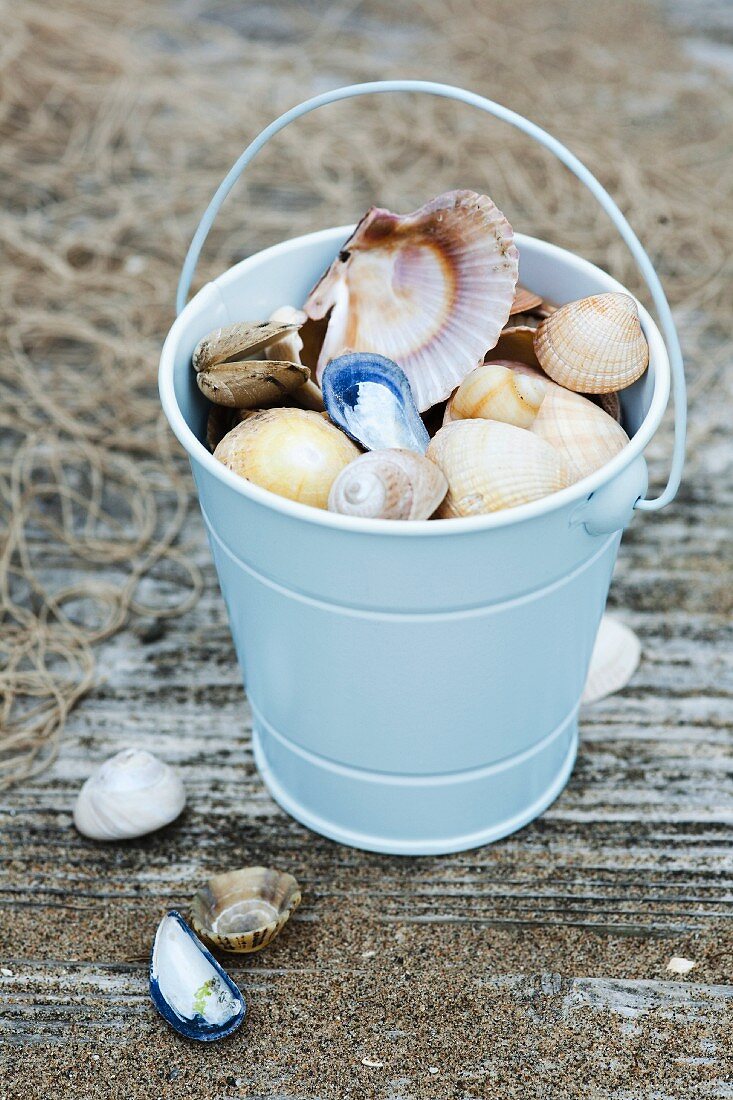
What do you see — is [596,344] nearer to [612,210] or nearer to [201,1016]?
[612,210]

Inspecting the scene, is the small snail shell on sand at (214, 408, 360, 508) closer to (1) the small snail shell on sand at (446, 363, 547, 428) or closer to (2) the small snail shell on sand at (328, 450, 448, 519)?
(2) the small snail shell on sand at (328, 450, 448, 519)

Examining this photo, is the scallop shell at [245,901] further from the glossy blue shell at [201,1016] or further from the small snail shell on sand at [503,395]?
the small snail shell on sand at [503,395]

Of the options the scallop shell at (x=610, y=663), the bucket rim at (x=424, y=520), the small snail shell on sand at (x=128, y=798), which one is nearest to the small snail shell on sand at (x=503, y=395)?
the bucket rim at (x=424, y=520)

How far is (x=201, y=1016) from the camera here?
38.0 inches

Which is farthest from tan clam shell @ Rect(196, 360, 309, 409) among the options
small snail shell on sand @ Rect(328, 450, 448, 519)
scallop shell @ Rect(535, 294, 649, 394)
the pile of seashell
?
scallop shell @ Rect(535, 294, 649, 394)

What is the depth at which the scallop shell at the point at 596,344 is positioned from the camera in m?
0.98

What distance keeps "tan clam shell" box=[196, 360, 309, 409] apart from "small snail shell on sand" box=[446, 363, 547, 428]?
0.17 metres

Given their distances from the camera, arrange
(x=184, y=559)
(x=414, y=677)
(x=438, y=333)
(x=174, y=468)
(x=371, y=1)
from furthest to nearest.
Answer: (x=371, y=1) < (x=174, y=468) < (x=184, y=559) < (x=438, y=333) < (x=414, y=677)

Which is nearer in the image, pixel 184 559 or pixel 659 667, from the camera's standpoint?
pixel 659 667

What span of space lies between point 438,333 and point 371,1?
103 inches

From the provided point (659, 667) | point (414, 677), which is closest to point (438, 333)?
point (414, 677)

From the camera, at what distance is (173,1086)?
95cm

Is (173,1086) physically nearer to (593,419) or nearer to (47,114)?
(593,419)

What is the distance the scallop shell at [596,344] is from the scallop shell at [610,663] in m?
0.44
